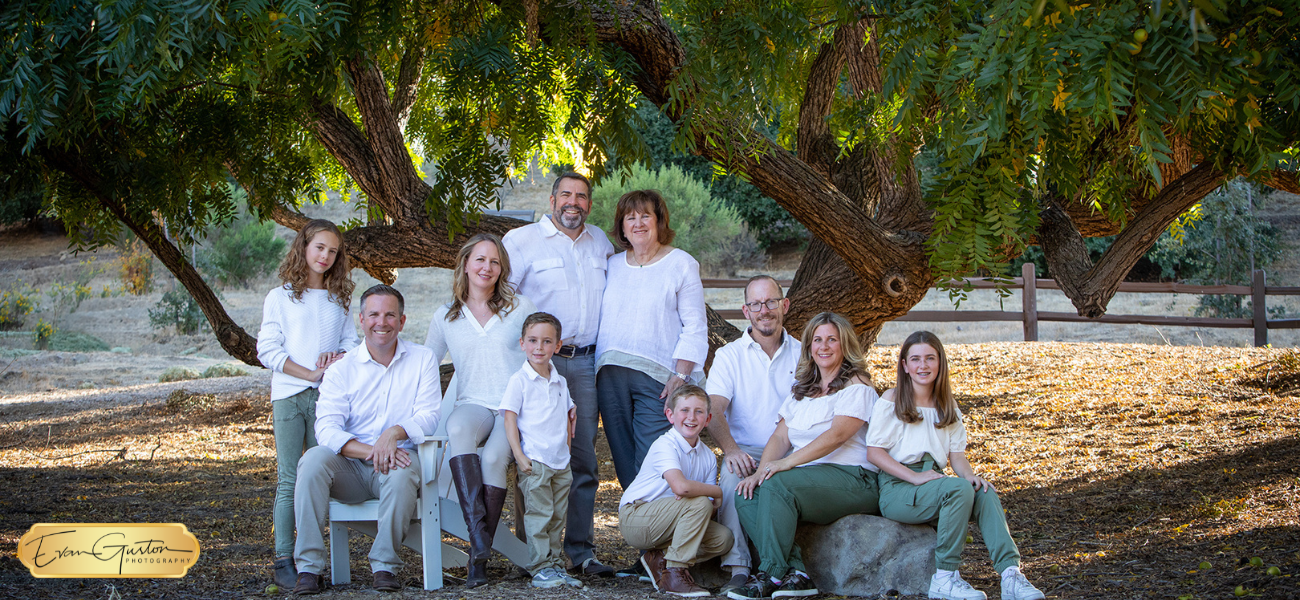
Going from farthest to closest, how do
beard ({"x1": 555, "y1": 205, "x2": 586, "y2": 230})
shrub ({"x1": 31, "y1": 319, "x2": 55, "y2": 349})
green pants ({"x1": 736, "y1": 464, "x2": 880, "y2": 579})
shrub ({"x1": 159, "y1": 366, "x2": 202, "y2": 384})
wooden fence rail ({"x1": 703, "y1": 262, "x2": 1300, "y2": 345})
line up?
shrub ({"x1": 31, "y1": 319, "x2": 55, "y2": 349}) < shrub ({"x1": 159, "y1": 366, "x2": 202, "y2": 384}) < wooden fence rail ({"x1": 703, "y1": 262, "x2": 1300, "y2": 345}) < beard ({"x1": 555, "y1": 205, "x2": 586, "y2": 230}) < green pants ({"x1": 736, "y1": 464, "x2": 880, "y2": 579})

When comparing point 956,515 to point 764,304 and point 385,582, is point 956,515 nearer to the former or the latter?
point 764,304

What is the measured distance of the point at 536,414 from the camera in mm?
3617

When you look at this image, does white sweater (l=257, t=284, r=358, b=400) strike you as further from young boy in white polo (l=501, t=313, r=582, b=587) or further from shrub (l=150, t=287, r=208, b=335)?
shrub (l=150, t=287, r=208, b=335)

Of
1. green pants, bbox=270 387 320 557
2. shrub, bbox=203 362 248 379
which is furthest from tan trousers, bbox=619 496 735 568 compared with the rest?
shrub, bbox=203 362 248 379

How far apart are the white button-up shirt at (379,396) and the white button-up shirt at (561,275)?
0.55 metres

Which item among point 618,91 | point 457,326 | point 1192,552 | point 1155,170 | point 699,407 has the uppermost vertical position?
point 618,91

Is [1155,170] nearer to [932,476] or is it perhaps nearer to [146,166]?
[932,476]

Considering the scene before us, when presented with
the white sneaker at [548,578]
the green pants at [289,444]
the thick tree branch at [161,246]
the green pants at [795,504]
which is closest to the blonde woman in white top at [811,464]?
the green pants at [795,504]

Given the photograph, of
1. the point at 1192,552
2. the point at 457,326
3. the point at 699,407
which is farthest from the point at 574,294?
the point at 1192,552

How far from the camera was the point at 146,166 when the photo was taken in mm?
5336

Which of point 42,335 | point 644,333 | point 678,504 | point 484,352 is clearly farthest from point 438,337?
point 42,335

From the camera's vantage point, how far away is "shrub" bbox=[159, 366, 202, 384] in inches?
480

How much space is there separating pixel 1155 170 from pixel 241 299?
20.3 m

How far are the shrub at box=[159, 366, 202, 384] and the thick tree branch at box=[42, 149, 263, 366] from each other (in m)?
6.25
